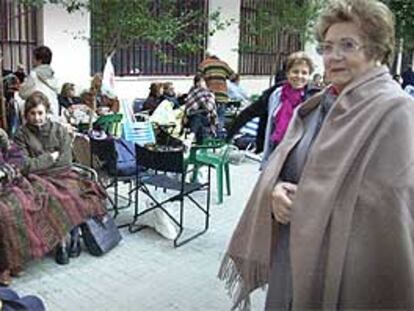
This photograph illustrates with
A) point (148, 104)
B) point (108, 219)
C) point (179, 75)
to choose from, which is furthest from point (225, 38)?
point (108, 219)

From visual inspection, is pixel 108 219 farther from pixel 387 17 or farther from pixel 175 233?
pixel 387 17

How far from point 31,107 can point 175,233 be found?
1.56 metres

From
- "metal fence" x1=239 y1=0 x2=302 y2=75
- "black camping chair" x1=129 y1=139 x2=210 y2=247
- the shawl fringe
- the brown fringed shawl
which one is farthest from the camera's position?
"metal fence" x1=239 y1=0 x2=302 y2=75

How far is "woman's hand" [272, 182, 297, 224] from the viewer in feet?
6.03

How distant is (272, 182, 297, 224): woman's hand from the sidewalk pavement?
4.77ft

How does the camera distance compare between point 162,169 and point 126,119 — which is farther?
point 126,119

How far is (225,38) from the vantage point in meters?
12.9

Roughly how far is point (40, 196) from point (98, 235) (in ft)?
2.18

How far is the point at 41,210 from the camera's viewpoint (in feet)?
13.3

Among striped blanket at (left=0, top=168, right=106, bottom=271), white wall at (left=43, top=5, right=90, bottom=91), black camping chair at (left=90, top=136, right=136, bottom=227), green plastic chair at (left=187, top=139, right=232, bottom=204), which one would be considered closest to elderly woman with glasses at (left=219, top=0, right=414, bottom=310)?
striped blanket at (left=0, top=168, right=106, bottom=271)

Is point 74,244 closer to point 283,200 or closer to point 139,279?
point 139,279

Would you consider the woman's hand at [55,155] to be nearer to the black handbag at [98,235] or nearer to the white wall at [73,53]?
the black handbag at [98,235]

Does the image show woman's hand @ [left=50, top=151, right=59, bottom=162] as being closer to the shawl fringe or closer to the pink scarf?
the pink scarf

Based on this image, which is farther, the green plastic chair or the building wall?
the building wall
